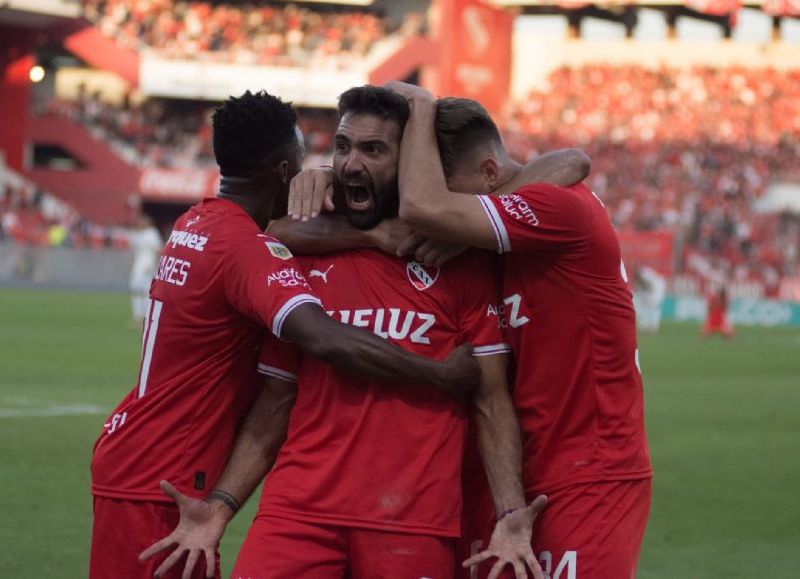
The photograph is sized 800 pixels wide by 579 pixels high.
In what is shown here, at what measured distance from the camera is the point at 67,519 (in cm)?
874

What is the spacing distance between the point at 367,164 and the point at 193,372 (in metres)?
0.79

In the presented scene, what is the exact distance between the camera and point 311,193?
4.38 metres

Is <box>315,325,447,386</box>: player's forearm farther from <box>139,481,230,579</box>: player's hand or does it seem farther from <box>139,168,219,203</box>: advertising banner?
<box>139,168,219,203</box>: advertising banner

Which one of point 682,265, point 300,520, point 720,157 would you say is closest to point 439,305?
point 300,520

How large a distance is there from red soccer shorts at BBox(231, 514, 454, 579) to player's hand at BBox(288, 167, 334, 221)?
2.94ft

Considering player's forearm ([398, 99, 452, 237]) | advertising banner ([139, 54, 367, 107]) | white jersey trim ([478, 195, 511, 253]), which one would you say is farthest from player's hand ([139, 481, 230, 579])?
advertising banner ([139, 54, 367, 107])

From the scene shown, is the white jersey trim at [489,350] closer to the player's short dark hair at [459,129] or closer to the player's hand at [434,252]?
the player's hand at [434,252]

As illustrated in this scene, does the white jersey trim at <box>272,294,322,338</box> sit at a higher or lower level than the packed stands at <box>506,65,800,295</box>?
higher

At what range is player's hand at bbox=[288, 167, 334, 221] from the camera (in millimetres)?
4320

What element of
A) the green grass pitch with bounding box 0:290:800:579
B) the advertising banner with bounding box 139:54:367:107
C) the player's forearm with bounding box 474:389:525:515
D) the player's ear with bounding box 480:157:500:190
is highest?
the player's ear with bounding box 480:157:500:190

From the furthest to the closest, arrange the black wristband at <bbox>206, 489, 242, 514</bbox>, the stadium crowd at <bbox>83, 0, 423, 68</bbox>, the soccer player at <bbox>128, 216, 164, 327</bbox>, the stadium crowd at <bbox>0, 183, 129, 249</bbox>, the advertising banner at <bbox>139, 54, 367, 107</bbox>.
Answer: the stadium crowd at <bbox>83, 0, 423, 68</bbox> < the advertising banner at <bbox>139, 54, 367, 107</bbox> < the stadium crowd at <bbox>0, 183, 129, 249</bbox> < the soccer player at <bbox>128, 216, 164, 327</bbox> < the black wristband at <bbox>206, 489, 242, 514</bbox>

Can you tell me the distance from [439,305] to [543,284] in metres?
0.33

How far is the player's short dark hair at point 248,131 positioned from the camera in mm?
4387

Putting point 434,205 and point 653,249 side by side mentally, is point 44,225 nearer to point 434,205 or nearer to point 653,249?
point 653,249
